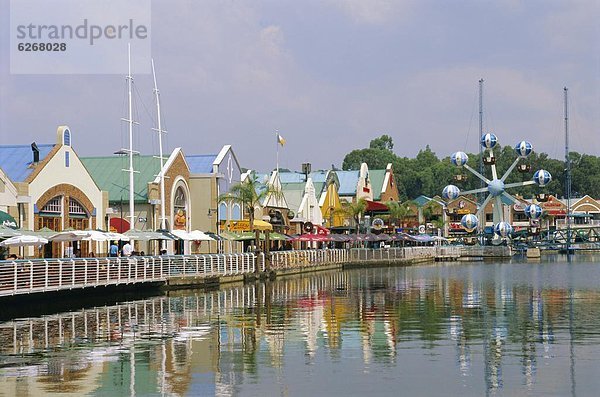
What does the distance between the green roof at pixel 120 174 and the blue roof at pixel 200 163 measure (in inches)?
153

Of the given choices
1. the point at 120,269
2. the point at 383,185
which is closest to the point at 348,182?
the point at 383,185

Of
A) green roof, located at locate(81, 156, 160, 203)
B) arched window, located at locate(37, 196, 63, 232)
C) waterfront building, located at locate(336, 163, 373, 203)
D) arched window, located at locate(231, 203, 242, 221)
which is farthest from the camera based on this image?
waterfront building, located at locate(336, 163, 373, 203)

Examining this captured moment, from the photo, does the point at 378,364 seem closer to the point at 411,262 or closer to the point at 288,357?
the point at 288,357

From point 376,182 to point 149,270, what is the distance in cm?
8821

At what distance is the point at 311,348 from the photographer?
88.8 ft

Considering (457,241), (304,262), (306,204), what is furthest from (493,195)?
(304,262)

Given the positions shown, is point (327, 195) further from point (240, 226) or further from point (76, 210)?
point (76, 210)

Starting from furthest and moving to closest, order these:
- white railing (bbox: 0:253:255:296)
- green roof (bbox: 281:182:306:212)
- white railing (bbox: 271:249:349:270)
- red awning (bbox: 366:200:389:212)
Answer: red awning (bbox: 366:200:389:212) < green roof (bbox: 281:182:306:212) < white railing (bbox: 271:249:349:270) < white railing (bbox: 0:253:255:296)

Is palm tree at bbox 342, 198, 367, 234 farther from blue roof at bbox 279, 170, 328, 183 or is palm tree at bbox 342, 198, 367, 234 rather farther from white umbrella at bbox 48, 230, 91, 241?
white umbrella at bbox 48, 230, 91, 241

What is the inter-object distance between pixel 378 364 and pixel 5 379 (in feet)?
28.7

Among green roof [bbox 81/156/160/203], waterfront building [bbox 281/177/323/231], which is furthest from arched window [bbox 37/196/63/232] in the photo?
waterfront building [bbox 281/177/323/231]

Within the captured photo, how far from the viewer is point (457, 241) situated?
466ft

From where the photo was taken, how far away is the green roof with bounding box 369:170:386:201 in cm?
13512

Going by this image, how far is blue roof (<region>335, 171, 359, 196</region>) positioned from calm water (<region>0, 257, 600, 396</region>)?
77.2 metres
